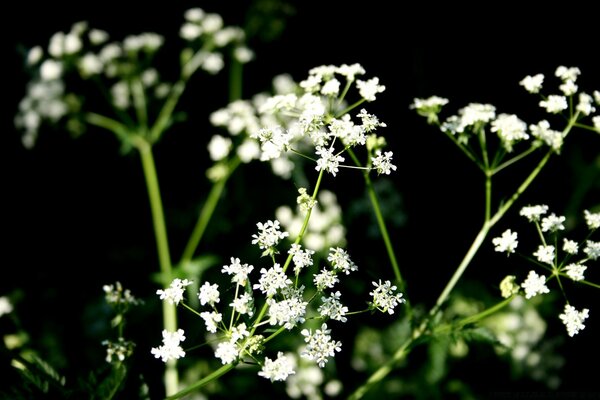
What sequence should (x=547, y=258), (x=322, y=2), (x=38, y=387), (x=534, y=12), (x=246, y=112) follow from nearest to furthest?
(x=38, y=387) < (x=547, y=258) < (x=246, y=112) < (x=322, y=2) < (x=534, y=12)

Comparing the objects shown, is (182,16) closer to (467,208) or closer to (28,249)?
(28,249)

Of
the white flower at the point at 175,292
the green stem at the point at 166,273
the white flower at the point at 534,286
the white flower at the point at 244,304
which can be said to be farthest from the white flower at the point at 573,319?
the green stem at the point at 166,273

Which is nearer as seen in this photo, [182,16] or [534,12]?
[182,16]

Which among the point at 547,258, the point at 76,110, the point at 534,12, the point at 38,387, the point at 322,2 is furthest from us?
the point at 534,12

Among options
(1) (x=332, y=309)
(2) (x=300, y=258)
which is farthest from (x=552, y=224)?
(2) (x=300, y=258)

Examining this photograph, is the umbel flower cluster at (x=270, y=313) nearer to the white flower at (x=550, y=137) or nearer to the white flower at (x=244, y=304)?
the white flower at (x=244, y=304)

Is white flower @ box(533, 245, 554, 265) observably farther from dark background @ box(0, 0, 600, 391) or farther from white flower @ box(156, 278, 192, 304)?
dark background @ box(0, 0, 600, 391)

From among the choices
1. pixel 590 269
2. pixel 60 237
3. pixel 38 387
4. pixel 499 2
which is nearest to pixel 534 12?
pixel 499 2

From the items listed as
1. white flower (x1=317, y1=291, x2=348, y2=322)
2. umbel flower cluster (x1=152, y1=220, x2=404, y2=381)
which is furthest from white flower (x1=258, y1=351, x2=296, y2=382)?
white flower (x1=317, y1=291, x2=348, y2=322)
